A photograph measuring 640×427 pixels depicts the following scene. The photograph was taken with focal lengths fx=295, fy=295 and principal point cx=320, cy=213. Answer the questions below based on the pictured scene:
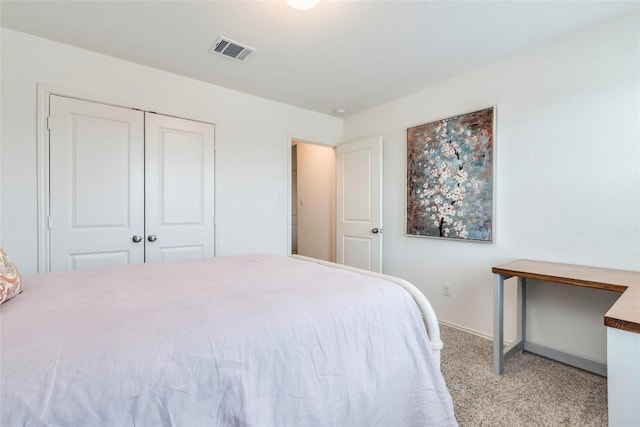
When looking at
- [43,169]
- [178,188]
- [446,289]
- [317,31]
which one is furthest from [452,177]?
[43,169]

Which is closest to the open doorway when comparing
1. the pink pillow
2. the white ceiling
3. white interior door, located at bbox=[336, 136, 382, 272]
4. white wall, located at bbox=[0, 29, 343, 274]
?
white interior door, located at bbox=[336, 136, 382, 272]

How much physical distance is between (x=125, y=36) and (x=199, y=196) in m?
1.36

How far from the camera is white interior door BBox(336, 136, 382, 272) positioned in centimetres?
339

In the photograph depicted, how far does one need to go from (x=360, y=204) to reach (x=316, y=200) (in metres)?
1.15

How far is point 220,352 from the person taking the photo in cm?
83

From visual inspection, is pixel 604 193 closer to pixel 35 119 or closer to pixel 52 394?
pixel 52 394

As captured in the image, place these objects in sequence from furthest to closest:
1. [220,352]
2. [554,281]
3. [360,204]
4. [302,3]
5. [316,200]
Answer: [316,200] < [360,204] < [554,281] < [302,3] < [220,352]

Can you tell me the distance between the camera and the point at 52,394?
636 mm

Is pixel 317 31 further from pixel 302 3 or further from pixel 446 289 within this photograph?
pixel 446 289

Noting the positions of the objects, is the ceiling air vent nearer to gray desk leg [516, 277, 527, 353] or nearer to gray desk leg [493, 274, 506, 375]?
gray desk leg [493, 274, 506, 375]

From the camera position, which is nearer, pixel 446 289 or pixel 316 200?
pixel 446 289

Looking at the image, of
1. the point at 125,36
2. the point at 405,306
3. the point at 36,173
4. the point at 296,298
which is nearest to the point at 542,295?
the point at 405,306

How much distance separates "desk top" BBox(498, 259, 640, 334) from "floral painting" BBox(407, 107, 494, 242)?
21.7 inches

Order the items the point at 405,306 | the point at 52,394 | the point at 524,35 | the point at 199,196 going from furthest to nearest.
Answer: the point at 199,196 → the point at 524,35 → the point at 405,306 → the point at 52,394
